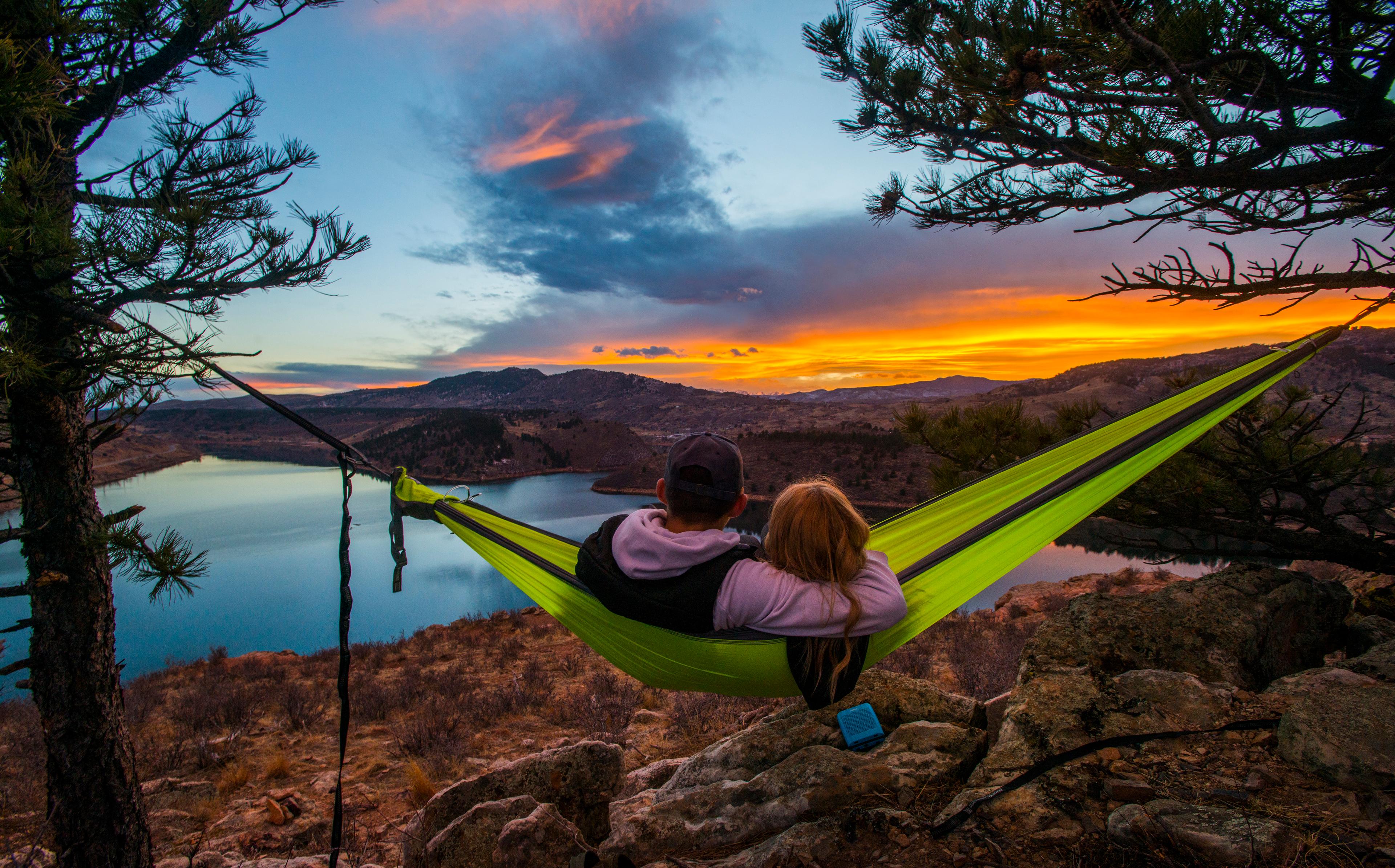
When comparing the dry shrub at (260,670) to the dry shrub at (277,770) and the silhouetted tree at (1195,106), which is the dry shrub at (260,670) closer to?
the dry shrub at (277,770)

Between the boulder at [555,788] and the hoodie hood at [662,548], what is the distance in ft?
4.27

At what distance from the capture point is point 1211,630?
5.84 feet

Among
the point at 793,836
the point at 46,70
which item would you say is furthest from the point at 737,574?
the point at 46,70

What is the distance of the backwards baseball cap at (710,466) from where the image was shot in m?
1.14

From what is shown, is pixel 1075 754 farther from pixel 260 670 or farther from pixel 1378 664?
pixel 260 670

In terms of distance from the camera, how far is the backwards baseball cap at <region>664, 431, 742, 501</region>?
3.74 ft

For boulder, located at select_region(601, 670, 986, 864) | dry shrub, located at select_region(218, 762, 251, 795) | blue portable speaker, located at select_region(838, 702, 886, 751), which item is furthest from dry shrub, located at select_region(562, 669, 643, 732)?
blue portable speaker, located at select_region(838, 702, 886, 751)

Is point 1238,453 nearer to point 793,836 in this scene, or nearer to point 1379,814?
point 1379,814

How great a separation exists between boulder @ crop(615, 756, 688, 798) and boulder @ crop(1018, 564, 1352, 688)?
4.04ft

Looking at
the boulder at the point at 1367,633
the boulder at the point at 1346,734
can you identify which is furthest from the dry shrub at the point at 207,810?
the boulder at the point at 1367,633

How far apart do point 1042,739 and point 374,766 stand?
358 cm

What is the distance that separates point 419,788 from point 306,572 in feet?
46.5

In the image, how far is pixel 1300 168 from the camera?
66.9 inches

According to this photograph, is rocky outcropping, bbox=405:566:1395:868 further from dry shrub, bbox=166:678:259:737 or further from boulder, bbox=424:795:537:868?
dry shrub, bbox=166:678:259:737
